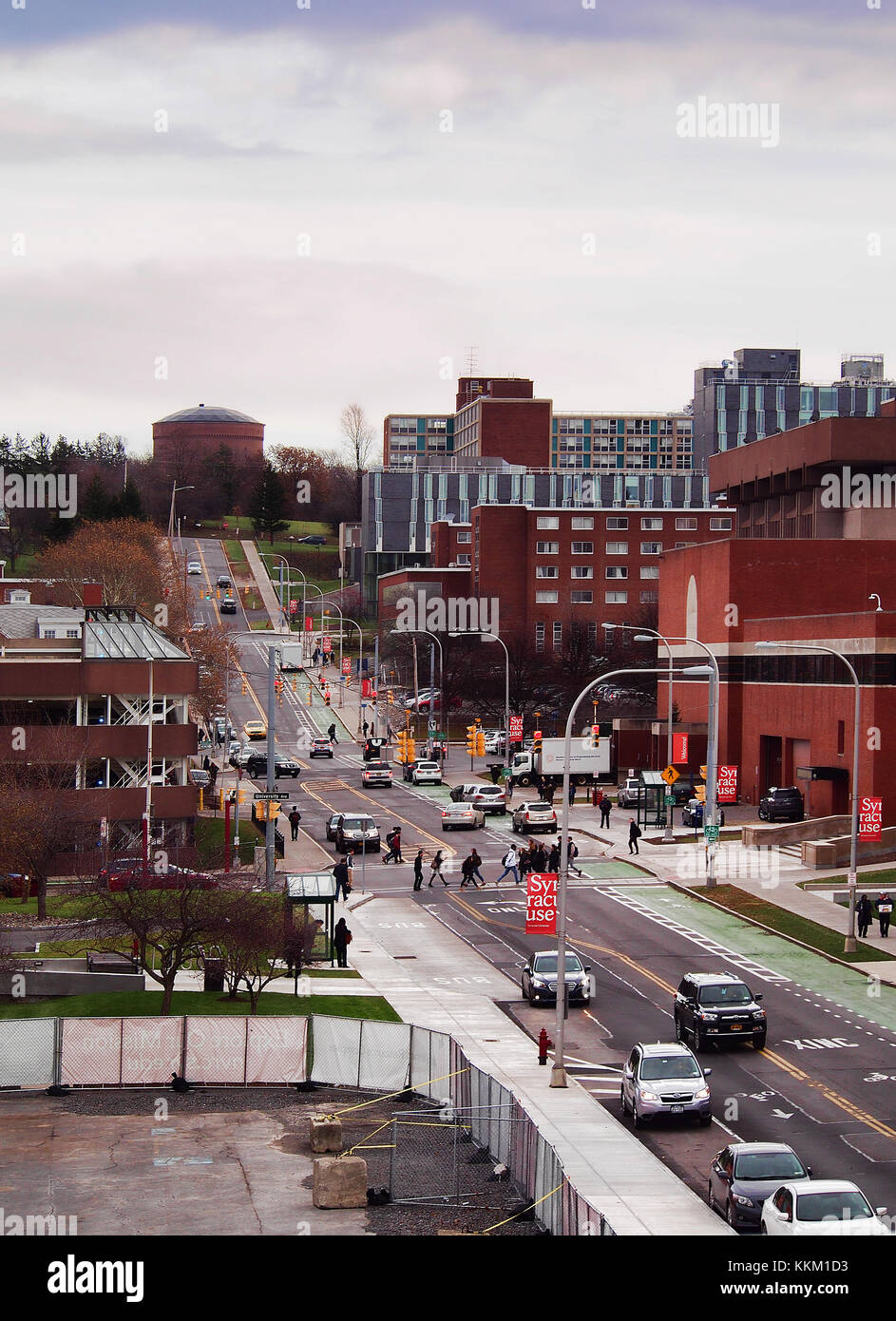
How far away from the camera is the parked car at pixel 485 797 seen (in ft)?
233

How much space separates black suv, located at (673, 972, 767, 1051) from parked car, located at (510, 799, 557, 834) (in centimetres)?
3122

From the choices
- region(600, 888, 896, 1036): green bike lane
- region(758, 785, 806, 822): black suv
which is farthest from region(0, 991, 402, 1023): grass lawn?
region(758, 785, 806, 822): black suv

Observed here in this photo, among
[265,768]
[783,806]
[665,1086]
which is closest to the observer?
[665,1086]

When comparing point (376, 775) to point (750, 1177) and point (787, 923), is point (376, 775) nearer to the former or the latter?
point (787, 923)

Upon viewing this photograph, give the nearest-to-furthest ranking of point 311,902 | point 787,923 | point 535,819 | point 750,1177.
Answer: point 750,1177
point 311,902
point 787,923
point 535,819

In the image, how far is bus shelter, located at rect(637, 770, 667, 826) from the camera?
6500 cm

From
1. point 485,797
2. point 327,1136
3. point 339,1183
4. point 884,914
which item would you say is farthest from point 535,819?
point 339,1183

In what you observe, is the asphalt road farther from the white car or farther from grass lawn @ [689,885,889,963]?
the white car

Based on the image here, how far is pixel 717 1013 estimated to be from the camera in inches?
1261

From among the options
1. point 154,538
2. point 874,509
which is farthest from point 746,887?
point 154,538

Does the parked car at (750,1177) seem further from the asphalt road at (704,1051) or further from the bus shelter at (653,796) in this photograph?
the bus shelter at (653,796)

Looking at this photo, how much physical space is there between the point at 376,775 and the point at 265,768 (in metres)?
7.59

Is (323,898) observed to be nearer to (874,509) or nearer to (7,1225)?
(7,1225)

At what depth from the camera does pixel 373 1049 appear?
28609 mm
